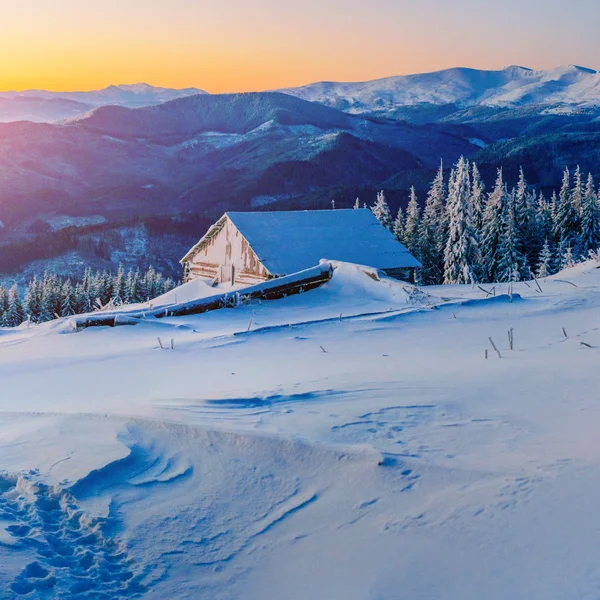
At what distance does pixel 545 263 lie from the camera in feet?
163

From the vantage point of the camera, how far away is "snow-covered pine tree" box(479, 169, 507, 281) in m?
51.0

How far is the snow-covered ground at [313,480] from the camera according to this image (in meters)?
4.25

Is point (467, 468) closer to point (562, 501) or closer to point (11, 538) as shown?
point (562, 501)

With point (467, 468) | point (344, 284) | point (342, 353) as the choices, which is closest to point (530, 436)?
point (467, 468)

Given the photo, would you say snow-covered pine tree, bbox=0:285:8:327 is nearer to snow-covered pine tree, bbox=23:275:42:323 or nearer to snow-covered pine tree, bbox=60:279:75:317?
snow-covered pine tree, bbox=23:275:42:323

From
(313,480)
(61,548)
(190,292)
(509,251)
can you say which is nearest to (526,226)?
(509,251)

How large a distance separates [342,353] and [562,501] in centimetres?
675

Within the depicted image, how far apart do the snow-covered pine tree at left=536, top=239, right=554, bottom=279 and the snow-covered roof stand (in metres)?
19.3

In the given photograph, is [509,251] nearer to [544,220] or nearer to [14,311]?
[544,220]

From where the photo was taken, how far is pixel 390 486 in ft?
17.5

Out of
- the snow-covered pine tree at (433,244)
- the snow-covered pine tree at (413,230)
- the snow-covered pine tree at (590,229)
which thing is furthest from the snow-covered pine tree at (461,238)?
the snow-covered pine tree at (590,229)

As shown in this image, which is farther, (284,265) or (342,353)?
(284,265)

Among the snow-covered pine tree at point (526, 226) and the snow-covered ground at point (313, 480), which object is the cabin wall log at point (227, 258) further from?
the snow-covered pine tree at point (526, 226)

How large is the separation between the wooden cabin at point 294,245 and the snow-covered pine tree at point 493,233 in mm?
19735
